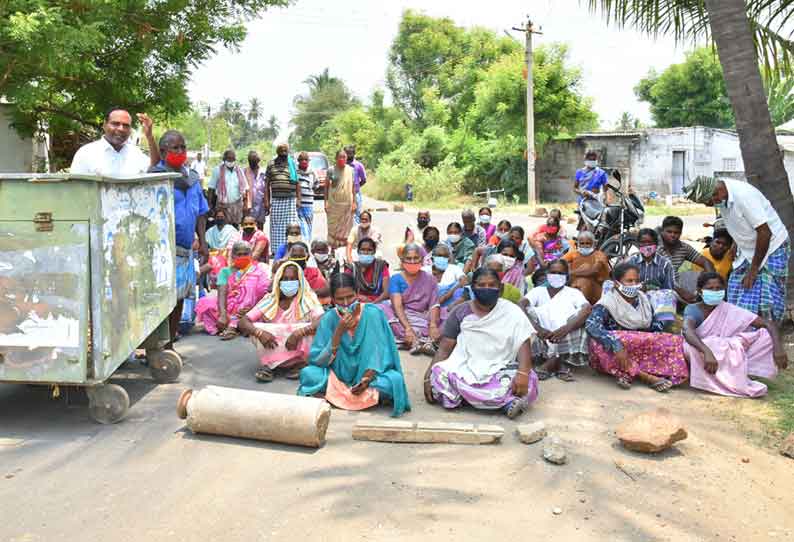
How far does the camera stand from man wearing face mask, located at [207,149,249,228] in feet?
33.9

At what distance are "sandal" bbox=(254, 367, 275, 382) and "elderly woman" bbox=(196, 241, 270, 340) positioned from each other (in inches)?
55.1

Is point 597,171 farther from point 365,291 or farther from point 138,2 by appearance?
point 138,2

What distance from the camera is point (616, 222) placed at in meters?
10.1

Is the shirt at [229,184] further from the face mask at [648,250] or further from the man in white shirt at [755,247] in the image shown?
the man in white shirt at [755,247]

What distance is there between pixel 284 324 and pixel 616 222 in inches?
210

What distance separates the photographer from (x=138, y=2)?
9.42m

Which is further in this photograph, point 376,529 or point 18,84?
point 18,84

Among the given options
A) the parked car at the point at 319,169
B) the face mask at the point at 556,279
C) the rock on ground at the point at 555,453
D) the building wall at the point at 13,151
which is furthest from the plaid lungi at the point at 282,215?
the parked car at the point at 319,169

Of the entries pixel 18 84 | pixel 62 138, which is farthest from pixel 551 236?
pixel 62 138

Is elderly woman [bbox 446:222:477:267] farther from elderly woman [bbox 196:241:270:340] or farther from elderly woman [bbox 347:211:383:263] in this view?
elderly woman [bbox 196:241:270:340]

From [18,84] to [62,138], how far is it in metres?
3.02

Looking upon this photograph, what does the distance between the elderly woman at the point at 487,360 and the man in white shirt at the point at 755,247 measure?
229 centimetres

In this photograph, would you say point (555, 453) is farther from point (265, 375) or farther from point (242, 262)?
point (242, 262)

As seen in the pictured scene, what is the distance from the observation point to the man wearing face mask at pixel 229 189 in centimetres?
1033
